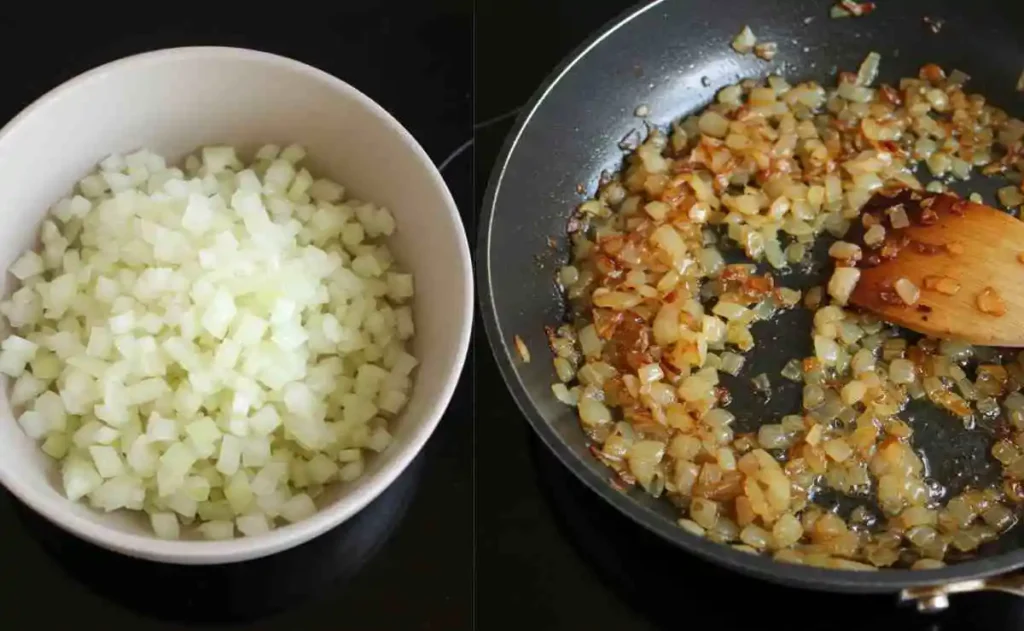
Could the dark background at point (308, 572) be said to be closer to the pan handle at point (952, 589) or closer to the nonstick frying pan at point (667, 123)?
the nonstick frying pan at point (667, 123)

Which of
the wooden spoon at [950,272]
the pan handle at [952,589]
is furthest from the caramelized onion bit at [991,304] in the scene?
the pan handle at [952,589]

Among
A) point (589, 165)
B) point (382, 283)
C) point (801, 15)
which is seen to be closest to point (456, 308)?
point (382, 283)

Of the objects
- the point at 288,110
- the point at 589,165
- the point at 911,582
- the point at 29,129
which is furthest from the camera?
the point at 589,165

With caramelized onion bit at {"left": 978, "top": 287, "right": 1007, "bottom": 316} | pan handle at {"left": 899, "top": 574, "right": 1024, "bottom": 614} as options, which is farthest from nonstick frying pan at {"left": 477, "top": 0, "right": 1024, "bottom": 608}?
caramelized onion bit at {"left": 978, "top": 287, "right": 1007, "bottom": 316}

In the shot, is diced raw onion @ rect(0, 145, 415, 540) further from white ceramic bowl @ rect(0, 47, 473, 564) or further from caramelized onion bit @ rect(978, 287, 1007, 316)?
caramelized onion bit @ rect(978, 287, 1007, 316)

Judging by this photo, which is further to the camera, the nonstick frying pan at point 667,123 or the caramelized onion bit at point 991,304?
the caramelized onion bit at point 991,304

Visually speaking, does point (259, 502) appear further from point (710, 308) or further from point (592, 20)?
point (592, 20)

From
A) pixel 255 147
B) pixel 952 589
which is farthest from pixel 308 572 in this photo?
pixel 952 589
